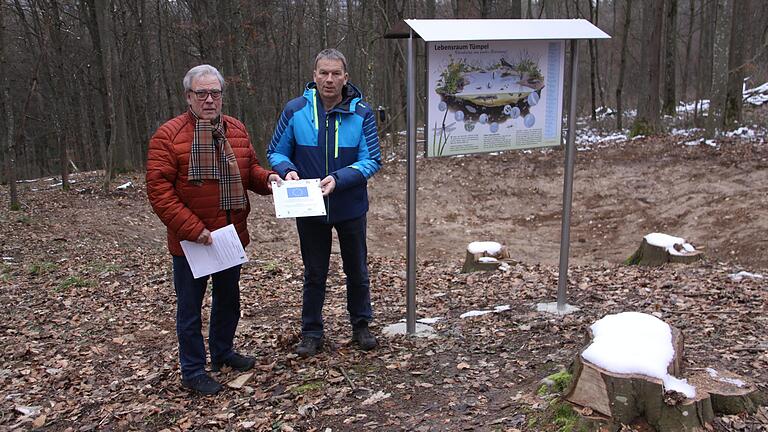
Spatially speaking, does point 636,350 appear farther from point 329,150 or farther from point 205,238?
point 205,238

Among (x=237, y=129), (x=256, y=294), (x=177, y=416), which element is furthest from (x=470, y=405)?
(x=256, y=294)

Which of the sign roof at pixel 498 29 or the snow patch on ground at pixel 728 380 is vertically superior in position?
the sign roof at pixel 498 29

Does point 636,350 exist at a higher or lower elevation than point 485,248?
higher

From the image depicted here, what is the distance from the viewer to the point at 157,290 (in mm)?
6695

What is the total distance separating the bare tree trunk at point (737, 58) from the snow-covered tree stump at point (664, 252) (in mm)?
8433

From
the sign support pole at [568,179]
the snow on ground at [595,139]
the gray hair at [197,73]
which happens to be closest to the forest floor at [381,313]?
the sign support pole at [568,179]

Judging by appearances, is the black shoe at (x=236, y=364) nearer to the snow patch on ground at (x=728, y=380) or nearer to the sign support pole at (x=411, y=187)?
the sign support pole at (x=411, y=187)

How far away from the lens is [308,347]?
4289mm

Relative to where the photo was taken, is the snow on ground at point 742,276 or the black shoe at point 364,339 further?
the snow on ground at point 742,276

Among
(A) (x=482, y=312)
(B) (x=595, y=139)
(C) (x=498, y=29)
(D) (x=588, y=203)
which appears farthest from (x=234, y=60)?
(C) (x=498, y=29)

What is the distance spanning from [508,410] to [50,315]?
4.73 m

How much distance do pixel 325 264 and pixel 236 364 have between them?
3.07 ft

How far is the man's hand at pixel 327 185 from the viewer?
369 centimetres

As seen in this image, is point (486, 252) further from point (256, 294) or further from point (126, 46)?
point (126, 46)
